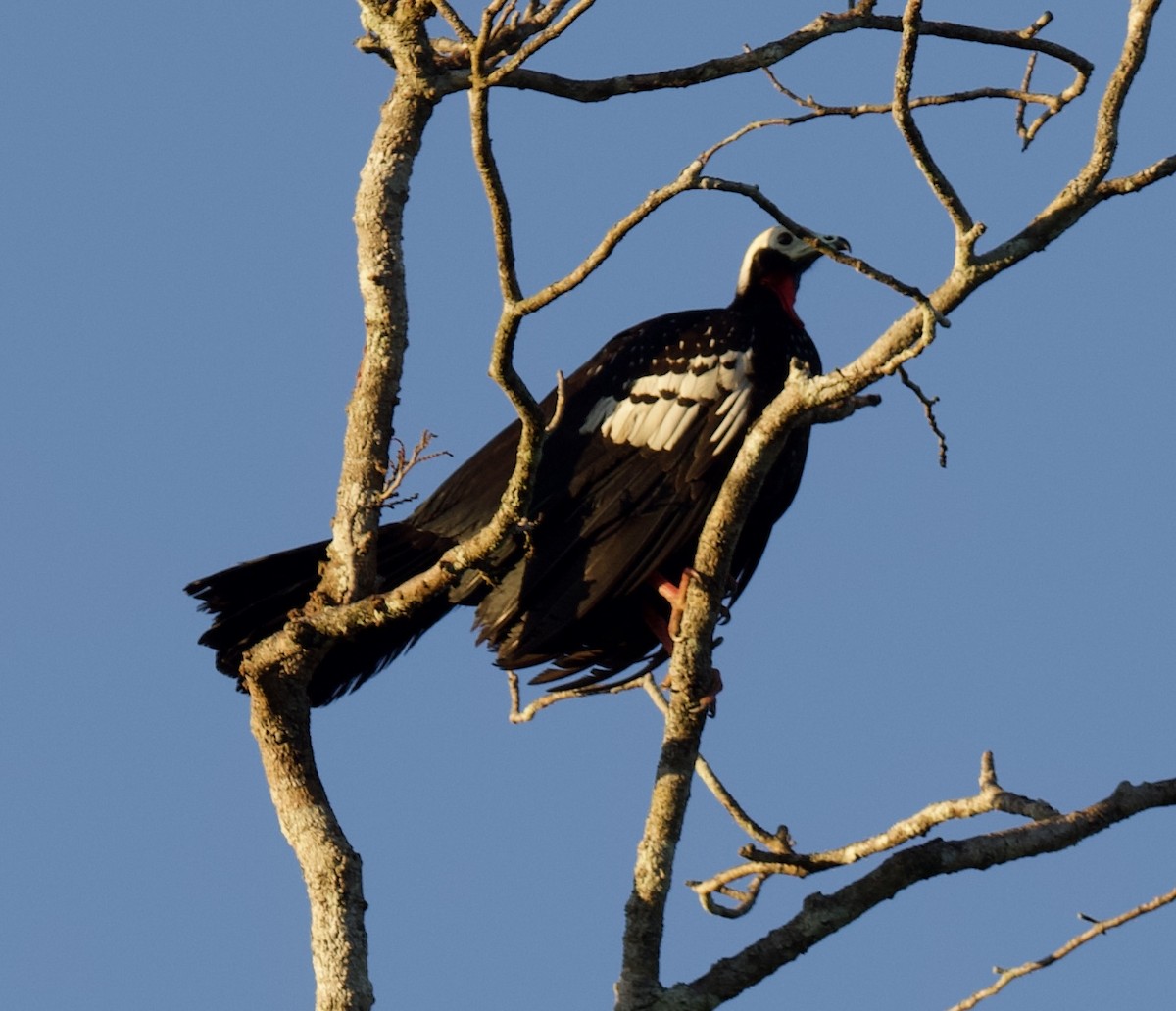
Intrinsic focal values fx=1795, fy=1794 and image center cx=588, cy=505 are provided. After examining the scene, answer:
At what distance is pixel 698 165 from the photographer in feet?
14.6

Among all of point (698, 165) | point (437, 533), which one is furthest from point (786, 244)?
point (698, 165)

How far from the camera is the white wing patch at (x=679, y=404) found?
642cm

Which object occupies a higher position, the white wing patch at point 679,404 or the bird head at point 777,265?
the bird head at point 777,265

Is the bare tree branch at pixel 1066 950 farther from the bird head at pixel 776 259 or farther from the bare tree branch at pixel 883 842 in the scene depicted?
the bird head at pixel 776 259

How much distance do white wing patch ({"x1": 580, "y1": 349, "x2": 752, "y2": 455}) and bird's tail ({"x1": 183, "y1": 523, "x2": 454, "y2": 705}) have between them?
91cm

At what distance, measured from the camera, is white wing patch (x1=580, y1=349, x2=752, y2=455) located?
6.42 meters

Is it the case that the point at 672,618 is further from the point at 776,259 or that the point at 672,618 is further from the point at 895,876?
the point at 776,259

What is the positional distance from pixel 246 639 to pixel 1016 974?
2780 mm

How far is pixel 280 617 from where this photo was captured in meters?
6.00

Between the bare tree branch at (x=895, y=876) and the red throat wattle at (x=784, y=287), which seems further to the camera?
the red throat wattle at (x=784, y=287)

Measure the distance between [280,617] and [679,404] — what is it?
1619 millimetres

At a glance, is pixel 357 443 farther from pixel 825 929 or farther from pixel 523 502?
pixel 825 929

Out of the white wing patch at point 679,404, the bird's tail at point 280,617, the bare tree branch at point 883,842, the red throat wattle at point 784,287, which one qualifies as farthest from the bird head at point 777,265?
the bare tree branch at point 883,842

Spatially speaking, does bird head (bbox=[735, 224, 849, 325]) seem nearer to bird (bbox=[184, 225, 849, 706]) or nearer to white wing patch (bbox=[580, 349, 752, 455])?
bird (bbox=[184, 225, 849, 706])
